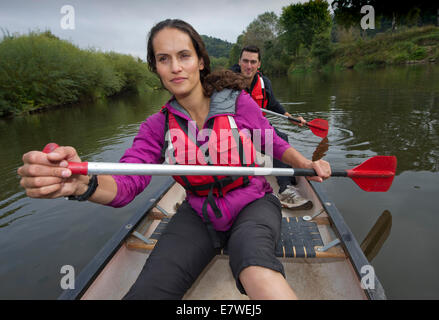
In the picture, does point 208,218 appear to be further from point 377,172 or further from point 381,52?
point 381,52

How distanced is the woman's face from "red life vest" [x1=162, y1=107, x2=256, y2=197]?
22cm

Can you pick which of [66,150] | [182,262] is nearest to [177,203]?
[182,262]

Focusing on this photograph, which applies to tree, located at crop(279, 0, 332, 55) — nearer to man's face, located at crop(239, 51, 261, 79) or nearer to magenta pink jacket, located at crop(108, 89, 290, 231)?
man's face, located at crop(239, 51, 261, 79)

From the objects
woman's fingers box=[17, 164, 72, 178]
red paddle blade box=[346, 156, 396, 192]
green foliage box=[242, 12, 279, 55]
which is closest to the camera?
woman's fingers box=[17, 164, 72, 178]

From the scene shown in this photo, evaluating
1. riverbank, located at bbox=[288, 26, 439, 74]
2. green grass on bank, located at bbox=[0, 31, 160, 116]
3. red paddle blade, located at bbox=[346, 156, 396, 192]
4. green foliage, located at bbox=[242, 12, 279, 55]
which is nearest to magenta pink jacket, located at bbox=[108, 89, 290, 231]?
red paddle blade, located at bbox=[346, 156, 396, 192]

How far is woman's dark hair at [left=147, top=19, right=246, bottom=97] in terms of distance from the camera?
163cm

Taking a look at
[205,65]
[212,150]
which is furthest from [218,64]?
[212,150]

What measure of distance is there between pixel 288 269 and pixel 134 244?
1.28m

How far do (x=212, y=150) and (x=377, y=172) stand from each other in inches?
50.8

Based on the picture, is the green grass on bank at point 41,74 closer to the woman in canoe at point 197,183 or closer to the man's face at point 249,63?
the man's face at point 249,63

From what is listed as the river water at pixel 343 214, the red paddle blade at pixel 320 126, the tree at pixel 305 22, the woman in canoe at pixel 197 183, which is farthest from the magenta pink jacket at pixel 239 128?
the tree at pixel 305 22

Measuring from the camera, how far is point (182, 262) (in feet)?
4.44

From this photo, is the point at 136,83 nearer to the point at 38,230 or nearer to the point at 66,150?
the point at 38,230

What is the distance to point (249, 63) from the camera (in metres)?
4.29
